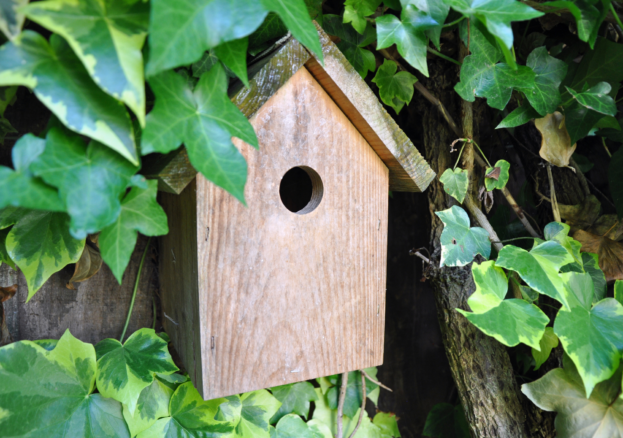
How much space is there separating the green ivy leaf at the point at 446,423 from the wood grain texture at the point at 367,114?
2.49 feet

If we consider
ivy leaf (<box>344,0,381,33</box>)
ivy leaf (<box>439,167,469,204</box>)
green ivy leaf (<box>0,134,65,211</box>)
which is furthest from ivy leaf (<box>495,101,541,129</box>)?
green ivy leaf (<box>0,134,65,211</box>)

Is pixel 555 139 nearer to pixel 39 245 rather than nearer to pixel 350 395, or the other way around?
pixel 350 395

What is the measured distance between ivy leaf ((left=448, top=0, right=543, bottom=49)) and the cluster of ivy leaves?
78 centimetres

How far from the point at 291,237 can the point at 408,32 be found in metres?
0.42

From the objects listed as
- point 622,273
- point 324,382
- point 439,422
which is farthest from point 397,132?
point 439,422

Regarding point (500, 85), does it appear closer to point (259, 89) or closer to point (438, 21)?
point (438, 21)

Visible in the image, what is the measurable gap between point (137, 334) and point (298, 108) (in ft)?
1.78

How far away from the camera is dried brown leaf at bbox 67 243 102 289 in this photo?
864 mm

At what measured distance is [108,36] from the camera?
443mm

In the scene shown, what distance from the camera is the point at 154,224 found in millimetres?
555

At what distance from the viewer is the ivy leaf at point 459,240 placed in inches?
31.5

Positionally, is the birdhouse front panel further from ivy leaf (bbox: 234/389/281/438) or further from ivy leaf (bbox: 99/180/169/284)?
ivy leaf (bbox: 234/389/281/438)

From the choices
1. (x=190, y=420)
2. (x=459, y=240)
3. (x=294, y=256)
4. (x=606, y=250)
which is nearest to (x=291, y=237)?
(x=294, y=256)

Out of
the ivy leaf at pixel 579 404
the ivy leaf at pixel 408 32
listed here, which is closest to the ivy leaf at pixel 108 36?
the ivy leaf at pixel 408 32
